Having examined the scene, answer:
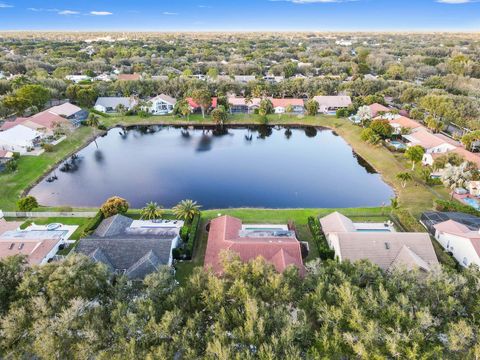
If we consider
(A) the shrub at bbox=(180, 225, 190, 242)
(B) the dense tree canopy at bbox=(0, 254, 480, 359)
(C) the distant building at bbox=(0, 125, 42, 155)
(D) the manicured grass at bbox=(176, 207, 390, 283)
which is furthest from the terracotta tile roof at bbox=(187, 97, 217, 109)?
(B) the dense tree canopy at bbox=(0, 254, 480, 359)

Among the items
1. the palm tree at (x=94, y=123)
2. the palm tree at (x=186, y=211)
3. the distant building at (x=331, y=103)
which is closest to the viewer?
the palm tree at (x=186, y=211)

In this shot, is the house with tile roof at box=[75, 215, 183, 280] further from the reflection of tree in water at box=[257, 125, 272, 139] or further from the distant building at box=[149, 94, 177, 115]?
the distant building at box=[149, 94, 177, 115]

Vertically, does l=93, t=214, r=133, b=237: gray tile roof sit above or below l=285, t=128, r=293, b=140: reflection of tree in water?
above

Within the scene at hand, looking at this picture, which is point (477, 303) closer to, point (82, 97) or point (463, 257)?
point (463, 257)

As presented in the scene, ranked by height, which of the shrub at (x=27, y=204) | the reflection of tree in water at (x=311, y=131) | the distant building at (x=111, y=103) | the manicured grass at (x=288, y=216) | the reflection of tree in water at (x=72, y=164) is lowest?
the reflection of tree in water at (x=311, y=131)

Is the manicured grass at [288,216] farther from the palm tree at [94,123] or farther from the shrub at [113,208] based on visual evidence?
the palm tree at [94,123]

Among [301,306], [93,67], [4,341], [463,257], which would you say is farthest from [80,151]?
[93,67]

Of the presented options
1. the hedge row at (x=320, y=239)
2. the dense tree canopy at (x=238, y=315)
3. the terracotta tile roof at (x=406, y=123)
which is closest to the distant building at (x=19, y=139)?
the dense tree canopy at (x=238, y=315)
